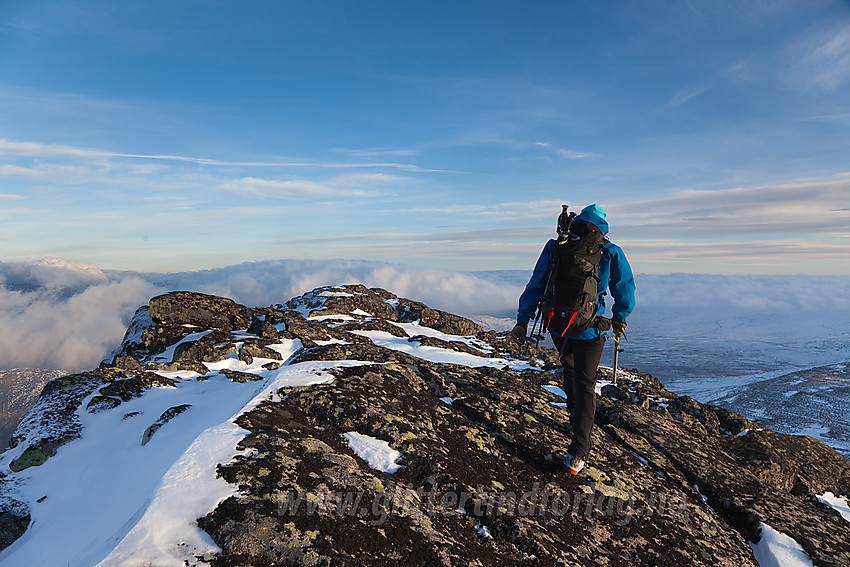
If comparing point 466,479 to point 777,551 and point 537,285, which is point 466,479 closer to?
point 537,285

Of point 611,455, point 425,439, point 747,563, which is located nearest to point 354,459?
point 425,439

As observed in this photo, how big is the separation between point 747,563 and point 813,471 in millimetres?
7213

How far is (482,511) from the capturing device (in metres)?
6.19

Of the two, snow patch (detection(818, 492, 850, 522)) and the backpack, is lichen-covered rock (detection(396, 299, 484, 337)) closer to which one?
snow patch (detection(818, 492, 850, 522))

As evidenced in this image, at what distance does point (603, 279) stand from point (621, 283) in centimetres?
37

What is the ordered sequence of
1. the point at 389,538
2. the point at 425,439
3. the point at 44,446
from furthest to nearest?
the point at 44,446
the point at 425,439
the point at 389,538

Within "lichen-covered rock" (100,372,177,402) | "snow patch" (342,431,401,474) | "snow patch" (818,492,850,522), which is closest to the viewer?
"snow patch" (342,431,401,474)

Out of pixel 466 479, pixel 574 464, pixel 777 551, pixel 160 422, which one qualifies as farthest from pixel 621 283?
pixel 160 422

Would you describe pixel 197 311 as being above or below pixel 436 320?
above

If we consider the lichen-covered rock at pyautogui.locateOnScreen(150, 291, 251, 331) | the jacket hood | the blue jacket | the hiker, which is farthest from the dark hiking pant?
the lichen-covered rock at pyautogui.locateOnScreen(150, 291, 251, 331)

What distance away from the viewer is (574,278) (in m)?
8.09

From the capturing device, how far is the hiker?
8070 mm

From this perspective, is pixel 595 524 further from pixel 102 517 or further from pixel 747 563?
pixel 102 517

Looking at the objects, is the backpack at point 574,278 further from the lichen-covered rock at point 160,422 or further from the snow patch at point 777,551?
the lichen-covered rock at point 160,422
